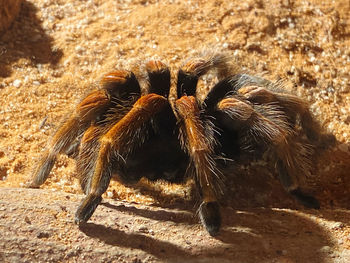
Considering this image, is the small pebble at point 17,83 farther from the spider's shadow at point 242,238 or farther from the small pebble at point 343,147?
the small pebble at point 343,147

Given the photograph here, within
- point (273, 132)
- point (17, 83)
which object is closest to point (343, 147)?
point (273, 132)

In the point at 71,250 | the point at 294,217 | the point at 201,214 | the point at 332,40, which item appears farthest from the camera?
the point at 332,40

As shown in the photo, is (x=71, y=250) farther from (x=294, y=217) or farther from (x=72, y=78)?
(x=72, y=78)

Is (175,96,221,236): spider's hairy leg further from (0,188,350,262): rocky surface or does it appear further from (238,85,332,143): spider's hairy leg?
(238,85,332,143): spider's hairy leg

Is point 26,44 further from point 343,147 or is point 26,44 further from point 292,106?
point 343,147

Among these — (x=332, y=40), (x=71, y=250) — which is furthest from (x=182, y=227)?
(x=332, y=40)

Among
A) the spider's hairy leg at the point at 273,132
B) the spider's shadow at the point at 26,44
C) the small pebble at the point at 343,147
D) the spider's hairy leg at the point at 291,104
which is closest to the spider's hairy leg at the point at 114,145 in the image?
the spider's hairy leg at the point at 273,132
